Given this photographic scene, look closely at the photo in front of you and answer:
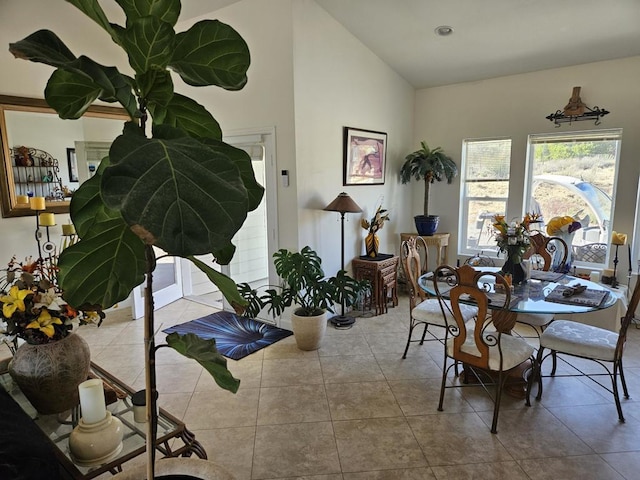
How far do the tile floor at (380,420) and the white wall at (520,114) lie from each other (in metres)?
1.88

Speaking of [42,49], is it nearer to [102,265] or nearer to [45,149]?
[102,265]

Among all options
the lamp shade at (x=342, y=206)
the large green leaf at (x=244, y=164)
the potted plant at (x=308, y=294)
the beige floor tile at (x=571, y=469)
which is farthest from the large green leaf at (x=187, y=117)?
the lamp shade at (x=342, y=206)

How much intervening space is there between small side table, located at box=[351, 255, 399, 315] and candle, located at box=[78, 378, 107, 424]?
3145 mm

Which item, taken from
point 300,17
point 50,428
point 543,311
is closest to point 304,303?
point 543,311

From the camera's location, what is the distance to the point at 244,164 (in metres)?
0.90

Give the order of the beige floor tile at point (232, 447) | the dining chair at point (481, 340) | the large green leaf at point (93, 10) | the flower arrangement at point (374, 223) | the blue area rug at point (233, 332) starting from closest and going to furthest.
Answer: the large green leaf at point (93, 10) → the beige floor tile at point (232, 447) → the dining chair at point (481, 340) → the blue area rug at point (233, 332) → the flower arrangement at point (374, 223)

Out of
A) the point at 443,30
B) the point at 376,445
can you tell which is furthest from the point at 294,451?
the point at 443,30

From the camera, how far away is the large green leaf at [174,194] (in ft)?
1.83

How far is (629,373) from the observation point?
118 inches

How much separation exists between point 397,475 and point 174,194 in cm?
203

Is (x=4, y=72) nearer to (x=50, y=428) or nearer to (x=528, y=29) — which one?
(x=50, y=428)

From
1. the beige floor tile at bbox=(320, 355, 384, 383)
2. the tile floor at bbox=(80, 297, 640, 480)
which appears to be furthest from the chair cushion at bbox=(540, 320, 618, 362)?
the beige floor tile at bbox=(320, 355, 384, 383)

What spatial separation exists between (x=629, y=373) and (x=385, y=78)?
3758mm

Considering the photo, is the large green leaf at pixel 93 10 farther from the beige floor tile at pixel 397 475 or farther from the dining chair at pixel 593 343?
the dining chair at pixel 593 343
